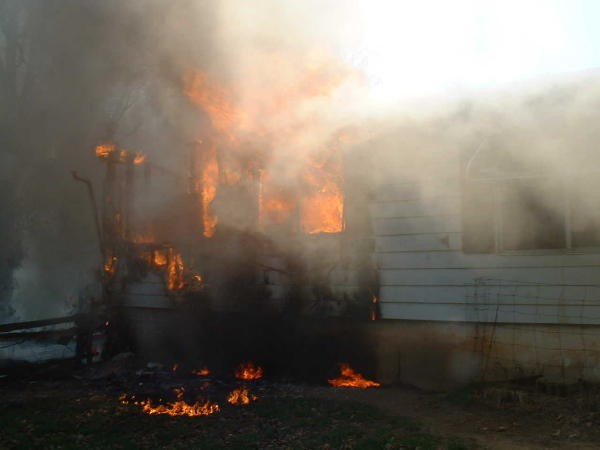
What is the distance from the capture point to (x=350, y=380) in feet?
26.6

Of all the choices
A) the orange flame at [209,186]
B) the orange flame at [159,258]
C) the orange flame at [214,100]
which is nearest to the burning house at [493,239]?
the orange flame at [214,100]

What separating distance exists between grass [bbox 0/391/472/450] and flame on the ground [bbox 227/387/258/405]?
19 centimetres

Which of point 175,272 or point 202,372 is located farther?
point 175,272

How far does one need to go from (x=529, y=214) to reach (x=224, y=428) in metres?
4.72

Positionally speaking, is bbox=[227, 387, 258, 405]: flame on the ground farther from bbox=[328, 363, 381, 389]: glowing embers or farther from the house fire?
the house fire

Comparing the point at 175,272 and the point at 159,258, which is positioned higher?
the point at 159,258

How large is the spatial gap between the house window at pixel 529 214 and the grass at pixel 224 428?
9.14 feet

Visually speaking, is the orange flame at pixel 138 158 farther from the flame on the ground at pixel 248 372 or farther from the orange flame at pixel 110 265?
the flame on the ground at pixel 248 372

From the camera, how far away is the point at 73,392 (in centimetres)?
779

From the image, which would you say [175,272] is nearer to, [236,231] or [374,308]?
[236,231]

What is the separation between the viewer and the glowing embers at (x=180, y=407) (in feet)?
21.4

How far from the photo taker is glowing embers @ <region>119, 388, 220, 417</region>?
651 cm

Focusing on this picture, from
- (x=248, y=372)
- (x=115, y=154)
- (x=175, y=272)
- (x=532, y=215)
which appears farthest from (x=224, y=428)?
(x=115, y=154)

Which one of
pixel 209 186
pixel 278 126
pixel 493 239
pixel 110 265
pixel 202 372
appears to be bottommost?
pixel 202 372
